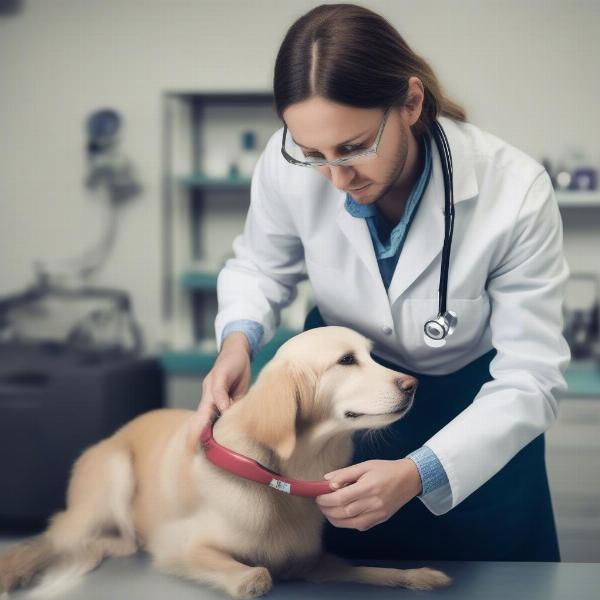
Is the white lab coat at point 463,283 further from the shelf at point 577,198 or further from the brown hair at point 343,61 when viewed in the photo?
the shelf at point 577,198

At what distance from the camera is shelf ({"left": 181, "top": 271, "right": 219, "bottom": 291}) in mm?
2883

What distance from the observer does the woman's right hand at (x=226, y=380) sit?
3.24 ft

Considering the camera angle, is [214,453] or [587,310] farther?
[587,310]

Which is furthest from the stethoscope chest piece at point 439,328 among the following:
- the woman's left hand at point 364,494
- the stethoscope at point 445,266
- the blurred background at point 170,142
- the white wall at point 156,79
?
the white wall at point 156,79

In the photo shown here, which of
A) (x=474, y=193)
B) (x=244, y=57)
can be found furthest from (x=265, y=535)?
(x=244, y=57)

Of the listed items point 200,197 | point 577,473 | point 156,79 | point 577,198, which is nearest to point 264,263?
point 577,473

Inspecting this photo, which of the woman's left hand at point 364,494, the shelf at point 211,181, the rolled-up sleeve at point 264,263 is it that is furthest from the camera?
the shelf at point 211,181

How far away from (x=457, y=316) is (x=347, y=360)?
17 cm

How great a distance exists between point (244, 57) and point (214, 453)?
7.77 feet

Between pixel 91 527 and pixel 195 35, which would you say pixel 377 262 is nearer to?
pixel 91 527

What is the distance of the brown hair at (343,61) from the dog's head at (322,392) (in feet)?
0.97

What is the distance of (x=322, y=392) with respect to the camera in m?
0.97

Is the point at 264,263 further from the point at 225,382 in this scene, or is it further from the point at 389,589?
the point at 389,589

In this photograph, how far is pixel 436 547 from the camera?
4.05 feet
